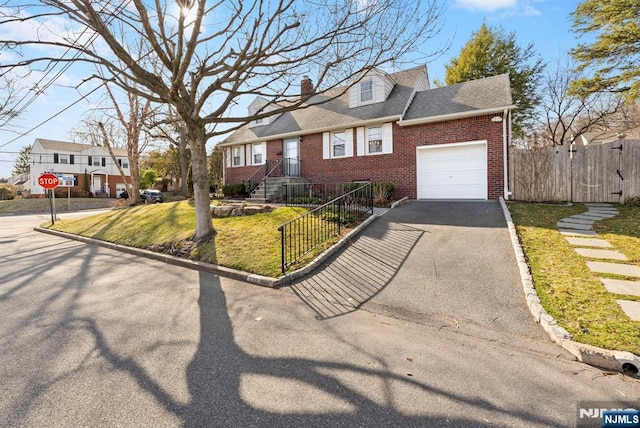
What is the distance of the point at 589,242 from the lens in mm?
6148

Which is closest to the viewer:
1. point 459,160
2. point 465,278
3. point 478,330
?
point 478,330

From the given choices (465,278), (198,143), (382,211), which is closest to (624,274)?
(465,278)

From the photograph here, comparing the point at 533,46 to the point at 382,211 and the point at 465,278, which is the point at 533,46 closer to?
the point at 382,211

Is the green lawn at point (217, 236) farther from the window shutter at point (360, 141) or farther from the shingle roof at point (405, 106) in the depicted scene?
the window shutter at point (360, 141)

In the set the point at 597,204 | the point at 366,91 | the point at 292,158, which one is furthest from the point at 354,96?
the point at 597,204

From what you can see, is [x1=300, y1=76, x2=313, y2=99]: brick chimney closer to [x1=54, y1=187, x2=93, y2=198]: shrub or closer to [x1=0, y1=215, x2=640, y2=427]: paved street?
[x1=0, y1=215, x2=640, y2=427]: paved street

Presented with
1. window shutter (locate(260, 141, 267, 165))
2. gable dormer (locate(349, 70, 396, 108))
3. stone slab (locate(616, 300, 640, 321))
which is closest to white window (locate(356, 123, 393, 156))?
gable dormer (locate(349, 70, 396, 108))

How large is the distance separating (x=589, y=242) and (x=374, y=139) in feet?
30.2

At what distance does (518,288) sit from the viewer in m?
4.60

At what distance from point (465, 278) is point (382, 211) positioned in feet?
17.5

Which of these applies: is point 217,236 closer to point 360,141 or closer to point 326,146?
point 360,141

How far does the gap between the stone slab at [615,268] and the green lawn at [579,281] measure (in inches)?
5.2

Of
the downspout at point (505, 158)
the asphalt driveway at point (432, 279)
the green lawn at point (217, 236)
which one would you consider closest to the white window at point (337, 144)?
the green lawn at point (217, 236)

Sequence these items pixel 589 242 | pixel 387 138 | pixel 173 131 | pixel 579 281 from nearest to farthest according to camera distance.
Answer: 1. pixel 579 281
2. pixel 589 242
3. pixel 387 138
4. pixel 173 131
